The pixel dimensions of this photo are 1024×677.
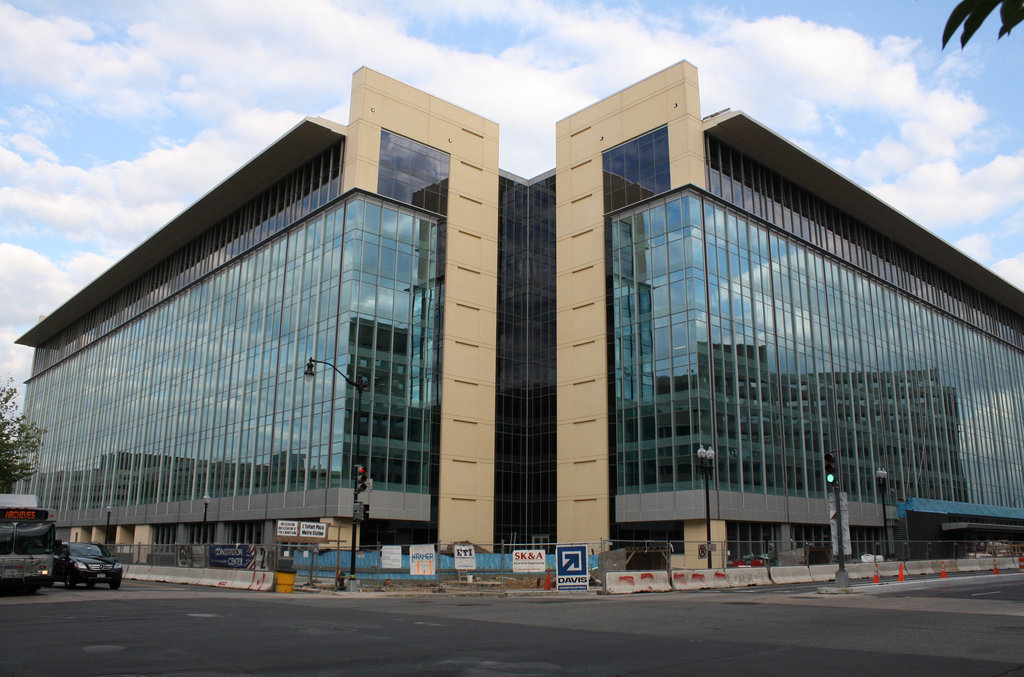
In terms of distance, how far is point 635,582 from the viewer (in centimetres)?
3116

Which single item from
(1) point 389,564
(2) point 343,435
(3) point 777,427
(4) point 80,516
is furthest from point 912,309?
(4) point 80,516

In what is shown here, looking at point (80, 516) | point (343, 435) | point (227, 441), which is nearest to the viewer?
point (343, 435)

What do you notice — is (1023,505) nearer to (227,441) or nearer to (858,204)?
(858,204)

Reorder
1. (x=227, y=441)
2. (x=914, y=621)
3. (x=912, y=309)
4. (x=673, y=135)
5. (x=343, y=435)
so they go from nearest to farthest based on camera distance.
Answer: (x=914, y=621)
(x=343, y=435)
(x=673, y=135)
(x=227, y=441)
(x=912, y=309)

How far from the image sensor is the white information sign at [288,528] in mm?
32938

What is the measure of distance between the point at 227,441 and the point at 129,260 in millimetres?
26903

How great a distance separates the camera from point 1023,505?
3282 inches

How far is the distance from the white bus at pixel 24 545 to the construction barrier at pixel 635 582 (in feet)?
61.4

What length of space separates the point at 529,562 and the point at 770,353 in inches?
1193

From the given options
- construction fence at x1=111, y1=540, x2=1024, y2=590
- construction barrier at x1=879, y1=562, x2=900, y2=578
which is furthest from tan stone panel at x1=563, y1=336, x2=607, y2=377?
construction barrier at x1=879, y1=562, x2=900, y2=578

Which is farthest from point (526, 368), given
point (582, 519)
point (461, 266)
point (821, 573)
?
point (821, 573)

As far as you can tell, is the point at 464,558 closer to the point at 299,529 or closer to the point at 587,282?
the point at 299,529

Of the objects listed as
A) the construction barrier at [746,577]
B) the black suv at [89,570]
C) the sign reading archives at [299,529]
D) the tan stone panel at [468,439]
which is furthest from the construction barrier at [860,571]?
the black suv at [89,570]

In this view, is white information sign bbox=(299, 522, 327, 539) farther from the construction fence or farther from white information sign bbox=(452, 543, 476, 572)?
white information sign bbox=(452, 543, 476, 572)
